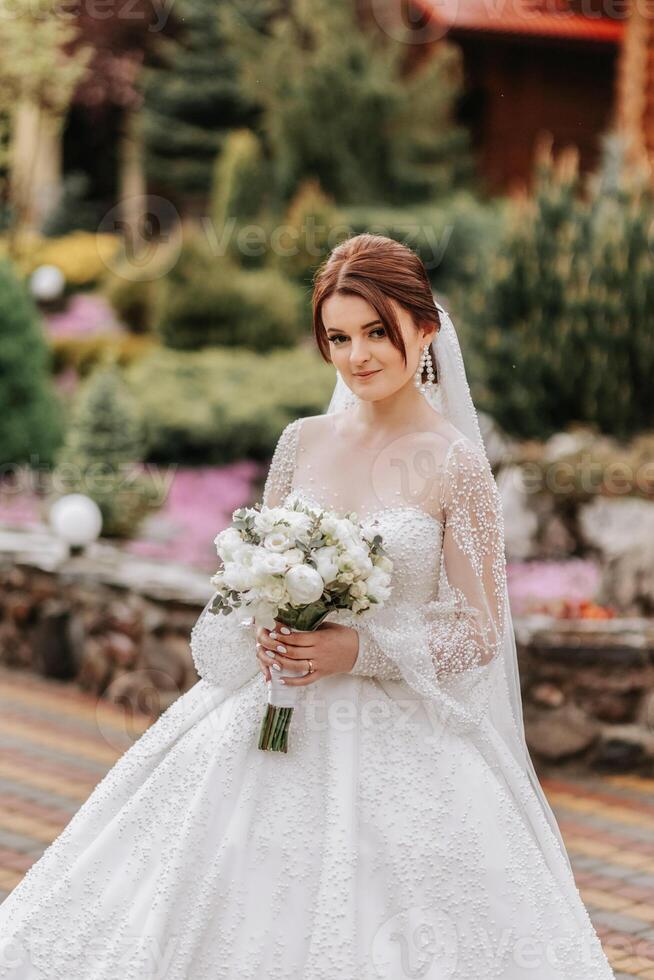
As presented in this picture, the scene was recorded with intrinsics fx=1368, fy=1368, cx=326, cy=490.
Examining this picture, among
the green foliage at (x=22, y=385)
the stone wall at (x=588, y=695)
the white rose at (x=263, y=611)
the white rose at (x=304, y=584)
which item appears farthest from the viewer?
the green foliage at (x=22, y=385)

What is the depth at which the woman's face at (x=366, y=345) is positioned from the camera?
3.07 metres

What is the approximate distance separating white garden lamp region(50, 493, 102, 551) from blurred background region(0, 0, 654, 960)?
0.03 metres

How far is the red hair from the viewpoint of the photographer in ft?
10.0

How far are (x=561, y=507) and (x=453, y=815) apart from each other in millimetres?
5632

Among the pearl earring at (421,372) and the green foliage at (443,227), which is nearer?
the pearl earring at (421,372)

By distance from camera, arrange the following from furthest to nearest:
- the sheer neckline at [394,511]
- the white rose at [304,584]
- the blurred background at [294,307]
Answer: the blurred background at [294,307], the sheer neckline at [394,511], the white rose at [304,584]

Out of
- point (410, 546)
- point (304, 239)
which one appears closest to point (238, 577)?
point (410, 546)

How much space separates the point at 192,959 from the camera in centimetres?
293

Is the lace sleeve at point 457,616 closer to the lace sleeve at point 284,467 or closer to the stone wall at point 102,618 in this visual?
the lace sleeve at point 284,467

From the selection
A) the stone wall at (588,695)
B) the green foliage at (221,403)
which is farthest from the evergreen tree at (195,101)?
the stone wall at (588,695)

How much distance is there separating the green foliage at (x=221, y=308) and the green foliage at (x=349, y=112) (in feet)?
18.7

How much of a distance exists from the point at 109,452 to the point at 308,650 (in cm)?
607

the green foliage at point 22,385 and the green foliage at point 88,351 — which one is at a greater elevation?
the green foliage at point 88,351

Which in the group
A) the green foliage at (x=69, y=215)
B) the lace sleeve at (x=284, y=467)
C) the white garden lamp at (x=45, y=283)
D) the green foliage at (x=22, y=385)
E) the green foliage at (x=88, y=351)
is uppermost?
the green foliage at (x=69, y=215)
